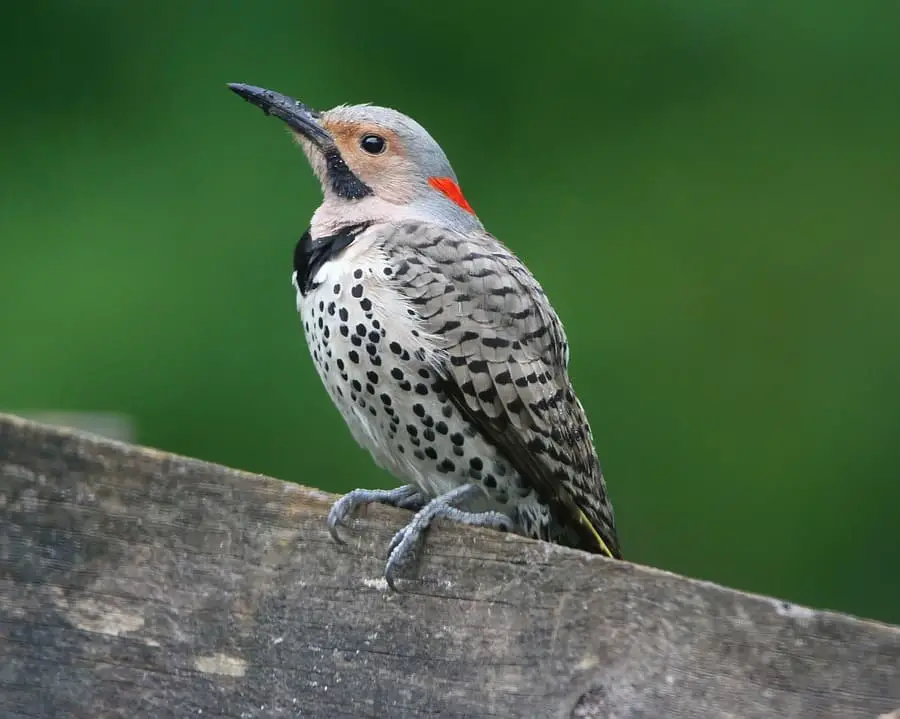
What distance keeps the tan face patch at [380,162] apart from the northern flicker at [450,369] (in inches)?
2.4

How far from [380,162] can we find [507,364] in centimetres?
59

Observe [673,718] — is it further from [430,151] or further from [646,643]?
[430,151]

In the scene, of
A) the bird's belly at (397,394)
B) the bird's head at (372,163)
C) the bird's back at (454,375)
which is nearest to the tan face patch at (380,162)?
the bird's head at (372,163)

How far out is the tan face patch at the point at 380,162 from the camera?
2656mm

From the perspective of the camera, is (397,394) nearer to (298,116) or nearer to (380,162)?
(380,162)

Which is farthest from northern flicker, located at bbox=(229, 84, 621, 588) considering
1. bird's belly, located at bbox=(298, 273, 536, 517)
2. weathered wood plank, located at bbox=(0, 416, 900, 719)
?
weathered wood plank, located at bbox=(0, 416, 900, 719)

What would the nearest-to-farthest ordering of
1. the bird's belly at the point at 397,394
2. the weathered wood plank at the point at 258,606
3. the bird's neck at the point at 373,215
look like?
the weathered wood plank at the point at 258,606
the bird's belly at the point at 397,394
the bird's neck at the point at 373,215

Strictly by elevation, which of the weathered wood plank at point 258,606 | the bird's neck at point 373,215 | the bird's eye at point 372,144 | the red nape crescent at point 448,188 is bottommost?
the weathered wood plank at point 258,606

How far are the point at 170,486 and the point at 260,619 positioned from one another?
0.72 ft

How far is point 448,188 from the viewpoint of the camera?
270cm

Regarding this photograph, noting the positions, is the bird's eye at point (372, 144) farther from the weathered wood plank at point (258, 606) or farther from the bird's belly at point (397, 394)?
the weathered wood plank at point (258, 606)

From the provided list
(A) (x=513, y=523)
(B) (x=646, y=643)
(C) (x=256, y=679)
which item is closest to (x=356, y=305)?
(A) (x=513, y=523)

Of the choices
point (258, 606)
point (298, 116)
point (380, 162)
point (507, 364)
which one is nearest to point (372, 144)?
point (380, 162)

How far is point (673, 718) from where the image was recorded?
147cm
